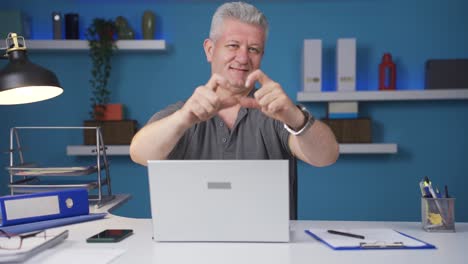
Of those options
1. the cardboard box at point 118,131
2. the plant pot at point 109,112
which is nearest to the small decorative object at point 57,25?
the plant pot at point 109,112

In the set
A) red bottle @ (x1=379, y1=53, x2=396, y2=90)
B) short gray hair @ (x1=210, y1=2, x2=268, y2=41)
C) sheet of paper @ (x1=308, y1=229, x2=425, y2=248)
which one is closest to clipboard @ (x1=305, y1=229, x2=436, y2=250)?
sheet of paper @ (x1=308, y1=229, x2=425, y2=248)

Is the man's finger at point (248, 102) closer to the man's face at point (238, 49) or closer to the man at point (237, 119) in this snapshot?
the man at point (237, 119)

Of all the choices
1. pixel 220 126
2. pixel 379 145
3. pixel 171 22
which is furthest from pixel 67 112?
pixel 379 145

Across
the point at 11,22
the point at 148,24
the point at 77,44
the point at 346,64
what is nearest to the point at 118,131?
the point at 77,44

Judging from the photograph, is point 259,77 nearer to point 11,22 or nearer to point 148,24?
point 148,24

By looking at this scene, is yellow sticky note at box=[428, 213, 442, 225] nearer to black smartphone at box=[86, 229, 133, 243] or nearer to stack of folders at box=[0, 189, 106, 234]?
black smartphone at box=[86, 229, 133, 243]

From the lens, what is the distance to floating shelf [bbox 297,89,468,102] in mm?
2923

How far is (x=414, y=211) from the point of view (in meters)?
3.17

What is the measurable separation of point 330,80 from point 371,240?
2112 millimetres

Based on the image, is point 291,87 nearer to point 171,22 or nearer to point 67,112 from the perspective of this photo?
point 171,22

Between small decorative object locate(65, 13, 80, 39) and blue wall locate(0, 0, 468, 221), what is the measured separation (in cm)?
13

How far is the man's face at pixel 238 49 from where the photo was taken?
66.1 inches

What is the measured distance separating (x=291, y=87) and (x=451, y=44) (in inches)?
44.5

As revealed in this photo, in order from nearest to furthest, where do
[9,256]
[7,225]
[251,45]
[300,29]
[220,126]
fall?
[9,256] < [7,225] < [251,45] < [220,126] < [300,29]
